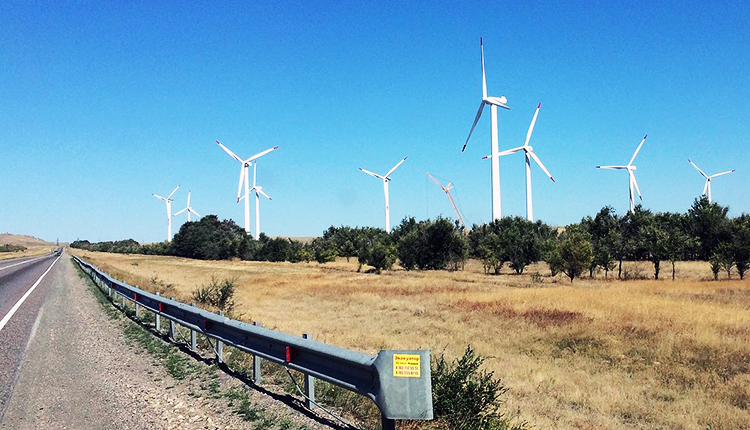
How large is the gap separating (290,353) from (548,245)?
161ft

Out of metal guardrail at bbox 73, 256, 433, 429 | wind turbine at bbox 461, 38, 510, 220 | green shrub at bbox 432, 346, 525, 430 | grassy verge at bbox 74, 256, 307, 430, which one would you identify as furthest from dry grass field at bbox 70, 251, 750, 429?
wind turbine at bbox 461, 38, 510, 220

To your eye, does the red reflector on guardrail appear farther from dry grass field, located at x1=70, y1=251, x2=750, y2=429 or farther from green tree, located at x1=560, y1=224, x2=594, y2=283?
green tree, located at x1=560, y1=224, x2=594, y2=283

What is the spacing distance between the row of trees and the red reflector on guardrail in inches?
1619

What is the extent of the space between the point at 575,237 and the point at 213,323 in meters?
41.7

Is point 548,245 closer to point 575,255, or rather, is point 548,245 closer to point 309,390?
point 575,255

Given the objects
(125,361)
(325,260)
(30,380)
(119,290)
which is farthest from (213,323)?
(325,260)

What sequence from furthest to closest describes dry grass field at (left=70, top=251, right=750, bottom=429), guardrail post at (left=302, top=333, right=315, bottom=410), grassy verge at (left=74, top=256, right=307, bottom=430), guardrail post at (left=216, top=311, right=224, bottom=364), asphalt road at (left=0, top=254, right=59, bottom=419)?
dry grass field at (left=70, top=251, right=750, bottom=429)
guardrail post at (left=216, top=311, right=224, bottom=364)
asphalt road at (left=0, top=254, right=59, bottom=419)
guardrail post at (left=302, top=333, right=315, bottom=410)
grassy verge at (left=74, top=256, right=307, bottom=430)

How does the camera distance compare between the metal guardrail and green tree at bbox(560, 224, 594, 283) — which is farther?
green tree at bbox(560, 224, 594, 283)

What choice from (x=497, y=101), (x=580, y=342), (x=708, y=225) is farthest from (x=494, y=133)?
(x=580, y=342)

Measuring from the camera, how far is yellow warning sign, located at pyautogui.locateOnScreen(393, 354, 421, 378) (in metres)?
4.97

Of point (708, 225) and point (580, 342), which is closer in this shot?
point (580, 342)

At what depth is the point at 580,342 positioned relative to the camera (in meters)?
16.7

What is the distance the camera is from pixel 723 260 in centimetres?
4406

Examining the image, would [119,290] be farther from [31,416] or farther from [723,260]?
[723,260]
